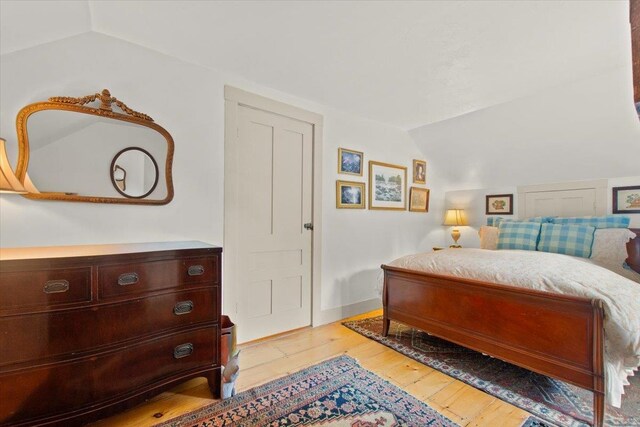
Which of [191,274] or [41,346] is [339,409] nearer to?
[191,274]

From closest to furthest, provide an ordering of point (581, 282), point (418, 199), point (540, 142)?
1. point (581, 282)
2. point (540, 142)
3. point (418, 199)

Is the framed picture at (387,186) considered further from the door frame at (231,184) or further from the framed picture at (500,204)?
the door frame at (231,184)

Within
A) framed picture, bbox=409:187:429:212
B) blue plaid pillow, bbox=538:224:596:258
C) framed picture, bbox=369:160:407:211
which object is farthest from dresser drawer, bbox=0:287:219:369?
blue plaid pillow, bbox=538:224:596:258

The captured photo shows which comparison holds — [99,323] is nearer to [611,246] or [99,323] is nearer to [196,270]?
[196,270]

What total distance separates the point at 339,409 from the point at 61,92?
255 centimetres

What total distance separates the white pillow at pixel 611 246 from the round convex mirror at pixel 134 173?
12.1 ft

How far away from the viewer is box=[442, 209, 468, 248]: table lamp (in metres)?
4.29

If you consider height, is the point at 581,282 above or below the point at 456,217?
below

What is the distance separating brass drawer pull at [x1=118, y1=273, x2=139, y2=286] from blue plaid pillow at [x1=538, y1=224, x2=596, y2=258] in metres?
3.56

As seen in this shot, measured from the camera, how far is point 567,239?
2.89 m

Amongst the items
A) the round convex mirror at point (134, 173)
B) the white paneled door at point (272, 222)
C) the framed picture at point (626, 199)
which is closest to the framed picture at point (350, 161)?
the white paneled door at point (272, 222)

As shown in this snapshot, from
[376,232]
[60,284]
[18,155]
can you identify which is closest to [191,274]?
[60,284]

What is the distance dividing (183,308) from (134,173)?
3.33 ft

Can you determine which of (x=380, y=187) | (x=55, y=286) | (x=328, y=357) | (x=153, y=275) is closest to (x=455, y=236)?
(x=380, y=187)
